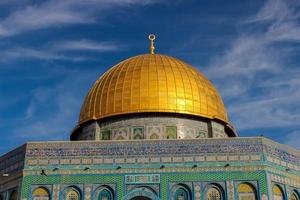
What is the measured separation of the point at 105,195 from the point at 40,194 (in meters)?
2.13

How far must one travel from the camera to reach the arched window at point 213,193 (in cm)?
1567

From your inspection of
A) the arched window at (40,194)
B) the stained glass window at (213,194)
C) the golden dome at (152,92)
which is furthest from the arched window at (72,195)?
the stained glass window at (213,194)

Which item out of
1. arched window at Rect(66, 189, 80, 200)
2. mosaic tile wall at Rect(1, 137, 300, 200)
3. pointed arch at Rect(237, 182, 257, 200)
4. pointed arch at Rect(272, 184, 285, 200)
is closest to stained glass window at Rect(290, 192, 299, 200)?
mosaic tile wall at Rect(1, 137, 300, 200)

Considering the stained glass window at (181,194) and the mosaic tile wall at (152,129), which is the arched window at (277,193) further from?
the mosaic tile wall at (152,129)

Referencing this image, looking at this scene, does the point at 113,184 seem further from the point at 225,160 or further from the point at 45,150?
the point at 225,160

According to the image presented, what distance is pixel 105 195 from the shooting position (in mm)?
15836

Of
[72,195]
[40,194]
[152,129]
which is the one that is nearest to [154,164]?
[152,129]

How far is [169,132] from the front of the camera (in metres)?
18.6

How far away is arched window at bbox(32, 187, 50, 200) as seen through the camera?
52.2 feet

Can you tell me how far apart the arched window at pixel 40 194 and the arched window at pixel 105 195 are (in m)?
1.73

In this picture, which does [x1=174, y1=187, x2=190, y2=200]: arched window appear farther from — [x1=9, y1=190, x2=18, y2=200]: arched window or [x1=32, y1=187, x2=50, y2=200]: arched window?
[x1=9, y1=190, x2=18, y2=200]: arched window

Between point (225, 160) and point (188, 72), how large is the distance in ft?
18.4

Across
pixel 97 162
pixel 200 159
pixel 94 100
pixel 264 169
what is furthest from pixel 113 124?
pixel 264 169

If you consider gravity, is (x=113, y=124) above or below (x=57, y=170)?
above
